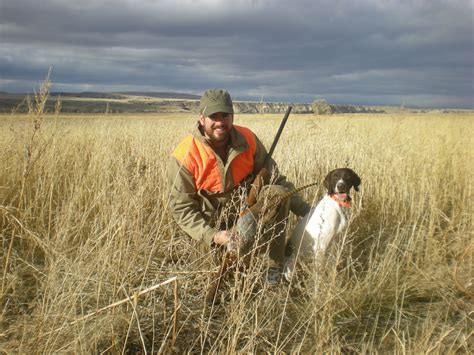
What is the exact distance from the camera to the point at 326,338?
7.23 feet

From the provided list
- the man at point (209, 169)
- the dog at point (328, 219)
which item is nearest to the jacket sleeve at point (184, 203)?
the man at point (209, 169)

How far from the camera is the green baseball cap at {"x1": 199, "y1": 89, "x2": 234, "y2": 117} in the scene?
3178 mm

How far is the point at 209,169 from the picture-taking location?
3326 millimetres

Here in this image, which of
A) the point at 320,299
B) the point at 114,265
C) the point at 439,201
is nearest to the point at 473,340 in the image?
the point at 320,299

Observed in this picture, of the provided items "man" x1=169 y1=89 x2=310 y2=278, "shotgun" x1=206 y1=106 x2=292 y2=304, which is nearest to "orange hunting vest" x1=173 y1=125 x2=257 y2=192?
"man" x1=169 y1=89 x2=310 y2=278

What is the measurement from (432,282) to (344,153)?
9.07 ft

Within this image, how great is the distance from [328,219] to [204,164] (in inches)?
41.8

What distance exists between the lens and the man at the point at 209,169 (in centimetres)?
322

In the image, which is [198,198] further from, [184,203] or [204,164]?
[204,164]

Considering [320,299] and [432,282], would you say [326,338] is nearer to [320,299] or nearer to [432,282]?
[320,299]

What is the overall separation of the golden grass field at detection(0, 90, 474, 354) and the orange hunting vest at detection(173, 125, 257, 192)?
352mm

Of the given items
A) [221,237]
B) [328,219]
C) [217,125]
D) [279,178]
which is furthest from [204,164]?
[328,219]

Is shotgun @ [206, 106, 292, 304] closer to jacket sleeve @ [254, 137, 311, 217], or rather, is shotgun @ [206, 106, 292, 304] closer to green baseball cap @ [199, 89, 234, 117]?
jacket sleeve @ [254, 137, 311, 217]

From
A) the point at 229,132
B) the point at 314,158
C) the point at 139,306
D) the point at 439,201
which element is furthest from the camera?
the point at 314,158
